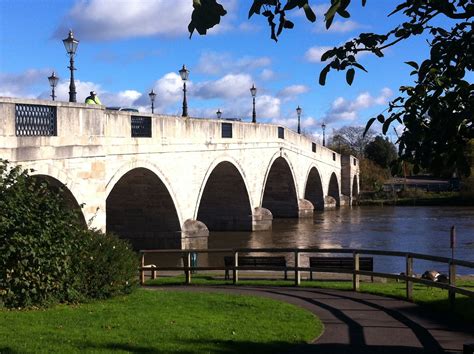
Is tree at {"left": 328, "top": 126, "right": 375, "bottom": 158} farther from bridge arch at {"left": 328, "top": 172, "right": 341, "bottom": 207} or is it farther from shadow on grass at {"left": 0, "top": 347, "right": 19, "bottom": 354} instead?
shadow on grass at {"left": 0, "top": 347, "right": 19, "bottom": 354}

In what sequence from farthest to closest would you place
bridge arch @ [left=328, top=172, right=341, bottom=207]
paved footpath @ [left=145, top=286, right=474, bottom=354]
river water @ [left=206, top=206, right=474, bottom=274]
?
1. bridge arch @ [left=328, top=172, right=341, bottom=207]
2. river water @ [left=206, top=206, right=474, bottom=274]
3. paved footpath @ [left=145, top=286, right=474, bottom=354]

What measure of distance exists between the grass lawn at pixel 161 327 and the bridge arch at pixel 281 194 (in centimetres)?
3528

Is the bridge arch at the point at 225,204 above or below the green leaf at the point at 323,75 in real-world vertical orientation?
below

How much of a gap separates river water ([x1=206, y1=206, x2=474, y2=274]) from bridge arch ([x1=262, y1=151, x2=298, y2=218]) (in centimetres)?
196

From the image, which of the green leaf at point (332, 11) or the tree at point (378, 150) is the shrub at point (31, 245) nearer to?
the green leaf at point (332, 11)

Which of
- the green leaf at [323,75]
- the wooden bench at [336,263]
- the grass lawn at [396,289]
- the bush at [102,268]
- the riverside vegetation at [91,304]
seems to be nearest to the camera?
the green leaf at [323,75]

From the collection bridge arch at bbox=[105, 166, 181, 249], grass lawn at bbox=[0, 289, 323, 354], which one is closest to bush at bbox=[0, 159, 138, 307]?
grass lawn at bbox=[0, 289, 323, 354]

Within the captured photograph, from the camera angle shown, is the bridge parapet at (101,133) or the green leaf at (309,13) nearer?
the green leaf at (309,13)

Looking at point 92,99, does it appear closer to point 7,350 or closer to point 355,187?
point 7,350

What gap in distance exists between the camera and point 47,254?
360 inches

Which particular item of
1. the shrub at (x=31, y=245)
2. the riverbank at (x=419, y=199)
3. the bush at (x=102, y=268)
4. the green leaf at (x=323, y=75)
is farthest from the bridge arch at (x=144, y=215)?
the riverbank at (x=419, y=199)

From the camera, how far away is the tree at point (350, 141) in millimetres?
98137

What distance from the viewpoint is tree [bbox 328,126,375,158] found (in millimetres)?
98137

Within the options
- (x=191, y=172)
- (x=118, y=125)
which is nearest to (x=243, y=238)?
(x=191, y=172)
